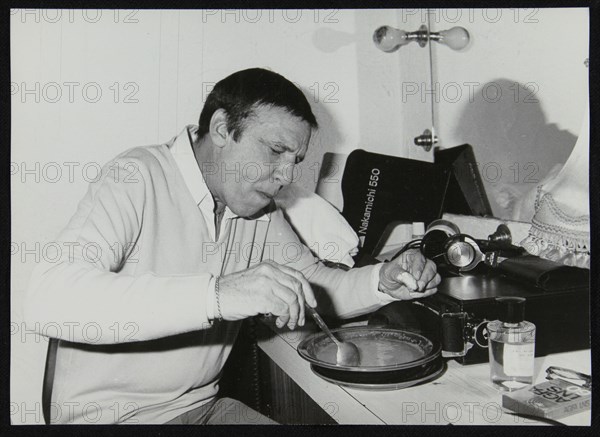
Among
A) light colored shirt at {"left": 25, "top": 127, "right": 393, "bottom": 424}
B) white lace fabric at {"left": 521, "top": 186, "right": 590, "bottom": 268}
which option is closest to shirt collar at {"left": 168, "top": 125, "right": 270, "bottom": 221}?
light colored shirt at {"left": 25, "top": 127, "right": 393, "bottom": 424}

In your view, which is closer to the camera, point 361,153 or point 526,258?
point 526,258

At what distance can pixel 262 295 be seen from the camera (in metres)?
0.87

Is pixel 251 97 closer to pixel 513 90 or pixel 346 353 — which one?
pixel 346 353

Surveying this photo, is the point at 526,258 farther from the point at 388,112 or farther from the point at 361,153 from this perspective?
the point at 388,112

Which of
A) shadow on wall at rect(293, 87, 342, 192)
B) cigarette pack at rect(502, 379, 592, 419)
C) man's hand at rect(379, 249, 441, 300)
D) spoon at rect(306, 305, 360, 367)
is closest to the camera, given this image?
cigarette pack at rect(502, 379, 592, 419)

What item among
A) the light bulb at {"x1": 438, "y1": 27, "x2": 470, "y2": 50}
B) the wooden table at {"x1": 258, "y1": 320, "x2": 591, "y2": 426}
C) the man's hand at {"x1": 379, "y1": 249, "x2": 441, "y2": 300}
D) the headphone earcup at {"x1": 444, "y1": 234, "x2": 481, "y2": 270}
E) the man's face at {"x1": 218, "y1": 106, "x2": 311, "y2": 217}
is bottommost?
the wooden table at {"x1": 258, "y1": 320, "x2": 591, "y2": 426}

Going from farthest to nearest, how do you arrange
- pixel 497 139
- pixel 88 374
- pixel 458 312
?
pixel 497 139
pixel 88 374
pixel 458 312

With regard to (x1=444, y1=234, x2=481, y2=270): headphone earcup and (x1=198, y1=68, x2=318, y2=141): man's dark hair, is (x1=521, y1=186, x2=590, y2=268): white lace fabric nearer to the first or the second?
(x1=444, y1=234, x2=481, y2=270): headphone earcup

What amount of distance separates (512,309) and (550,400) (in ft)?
0.50

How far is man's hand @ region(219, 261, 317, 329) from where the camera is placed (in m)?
0.87

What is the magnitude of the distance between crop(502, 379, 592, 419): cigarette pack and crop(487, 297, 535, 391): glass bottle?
0.05 metres
